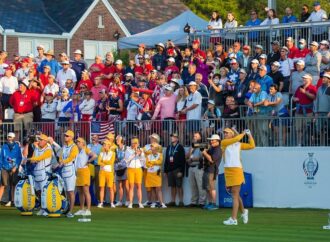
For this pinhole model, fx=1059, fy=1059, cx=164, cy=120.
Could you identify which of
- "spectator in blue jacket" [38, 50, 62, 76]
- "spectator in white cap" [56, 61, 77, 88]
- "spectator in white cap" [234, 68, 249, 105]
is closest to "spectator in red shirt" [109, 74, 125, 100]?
"spectator in white cap" [56, 61, 77, 88]

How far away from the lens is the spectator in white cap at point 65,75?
35.3 meters

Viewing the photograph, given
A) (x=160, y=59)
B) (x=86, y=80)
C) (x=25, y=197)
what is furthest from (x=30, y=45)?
(x=25, y=197)

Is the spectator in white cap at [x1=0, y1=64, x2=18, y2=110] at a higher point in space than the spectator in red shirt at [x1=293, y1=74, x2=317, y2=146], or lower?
higher

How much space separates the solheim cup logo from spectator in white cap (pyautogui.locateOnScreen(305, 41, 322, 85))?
2307 millimetres

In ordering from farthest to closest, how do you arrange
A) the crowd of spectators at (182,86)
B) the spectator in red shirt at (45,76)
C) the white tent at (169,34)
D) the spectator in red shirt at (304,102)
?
1. the white tent at (169,34)
2. the spectator in red shirt at (45,76)
3. the crowd of spectators at (182,86)
4. the spectator in red shirt at (304,102)

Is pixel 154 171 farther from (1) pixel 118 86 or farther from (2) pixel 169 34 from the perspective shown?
(2) pixel 169 34

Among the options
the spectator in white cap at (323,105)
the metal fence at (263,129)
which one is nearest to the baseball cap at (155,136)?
the metal fence at (263,129)

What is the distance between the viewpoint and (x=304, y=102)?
28.9 metres

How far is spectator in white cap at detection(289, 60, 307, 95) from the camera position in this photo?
96.7 ft

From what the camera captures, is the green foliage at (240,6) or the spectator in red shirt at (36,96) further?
the green foliage at (240,6)

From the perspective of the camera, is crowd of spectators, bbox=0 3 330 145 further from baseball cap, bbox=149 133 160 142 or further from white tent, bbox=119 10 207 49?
white tent, bbox=119 10 207 49

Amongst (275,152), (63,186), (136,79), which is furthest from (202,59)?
(63,186)

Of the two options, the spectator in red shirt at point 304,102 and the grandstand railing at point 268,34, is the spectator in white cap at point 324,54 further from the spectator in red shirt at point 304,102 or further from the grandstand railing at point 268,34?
the grandstand railing at point 268,34

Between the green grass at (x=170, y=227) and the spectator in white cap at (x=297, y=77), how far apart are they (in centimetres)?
349
